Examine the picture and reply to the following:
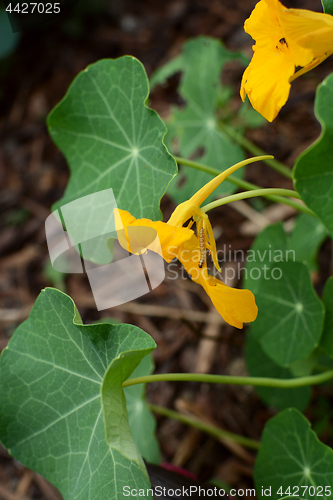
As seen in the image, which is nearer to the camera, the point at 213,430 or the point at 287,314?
the point at 287,314

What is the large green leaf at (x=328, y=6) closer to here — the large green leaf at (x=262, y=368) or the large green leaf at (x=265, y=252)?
the large green leaf at (x=265, y=252)

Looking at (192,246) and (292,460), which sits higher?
(192,246)

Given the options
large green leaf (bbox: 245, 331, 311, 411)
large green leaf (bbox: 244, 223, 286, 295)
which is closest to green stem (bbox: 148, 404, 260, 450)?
large green leaf (bbox: 245, 331, 311, 411)

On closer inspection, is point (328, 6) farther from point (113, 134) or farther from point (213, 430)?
point (213, 430)

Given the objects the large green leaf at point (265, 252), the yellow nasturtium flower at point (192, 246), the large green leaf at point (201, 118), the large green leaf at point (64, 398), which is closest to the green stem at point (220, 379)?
the large green leaf at point (64, 398)

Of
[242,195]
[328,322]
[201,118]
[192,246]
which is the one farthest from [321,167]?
[201,118]

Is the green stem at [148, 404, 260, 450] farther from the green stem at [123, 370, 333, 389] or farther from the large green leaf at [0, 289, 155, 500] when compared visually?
the large green leaf at [0, 289, 155, 500]
